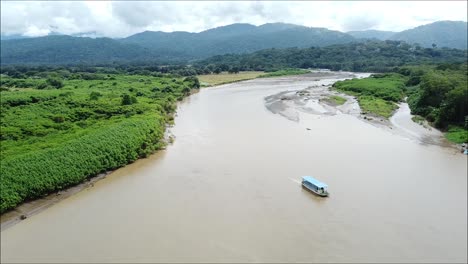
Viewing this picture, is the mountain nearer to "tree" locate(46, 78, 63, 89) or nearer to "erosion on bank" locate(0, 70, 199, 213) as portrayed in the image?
"tree" locate(46, 78, 63, 89)

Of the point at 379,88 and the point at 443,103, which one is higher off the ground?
the point at 443,103

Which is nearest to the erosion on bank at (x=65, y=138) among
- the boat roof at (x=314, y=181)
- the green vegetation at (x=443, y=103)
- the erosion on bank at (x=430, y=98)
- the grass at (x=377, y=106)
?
the boat roof at (x=314, y=181)

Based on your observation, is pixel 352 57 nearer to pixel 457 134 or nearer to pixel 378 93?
pixel 378 93

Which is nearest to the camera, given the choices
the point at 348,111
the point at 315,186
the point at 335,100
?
the point at 315,186

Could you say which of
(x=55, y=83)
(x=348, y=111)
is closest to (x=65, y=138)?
(x=348, y=111)

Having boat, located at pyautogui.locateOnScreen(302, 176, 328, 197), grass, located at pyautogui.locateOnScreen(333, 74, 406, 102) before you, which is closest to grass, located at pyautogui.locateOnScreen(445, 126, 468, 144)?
boat, located at pyautogui.locateOnScreen(302, 176, 328, 197)

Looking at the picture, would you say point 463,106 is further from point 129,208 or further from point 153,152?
point 129,208

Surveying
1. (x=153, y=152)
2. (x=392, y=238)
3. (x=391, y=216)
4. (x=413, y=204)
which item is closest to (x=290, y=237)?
(x=392, y=238)
